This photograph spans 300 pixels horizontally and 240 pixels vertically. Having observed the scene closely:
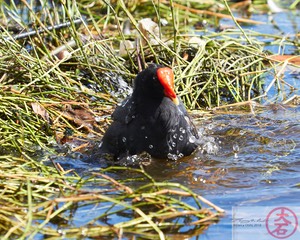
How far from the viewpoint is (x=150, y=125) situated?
5.14 metres

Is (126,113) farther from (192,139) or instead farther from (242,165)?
(242,165)

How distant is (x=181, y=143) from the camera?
5.23m

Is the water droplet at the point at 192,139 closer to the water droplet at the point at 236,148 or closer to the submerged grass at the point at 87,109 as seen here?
the water droplet at the point at 236,148

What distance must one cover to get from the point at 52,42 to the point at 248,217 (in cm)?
362

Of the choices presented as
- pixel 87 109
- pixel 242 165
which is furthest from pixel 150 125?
pixel 87 109

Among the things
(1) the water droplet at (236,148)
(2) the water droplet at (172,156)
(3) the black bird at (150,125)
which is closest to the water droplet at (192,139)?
(3) the black bird at (150,125)

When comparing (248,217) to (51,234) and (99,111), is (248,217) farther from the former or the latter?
(99,111)

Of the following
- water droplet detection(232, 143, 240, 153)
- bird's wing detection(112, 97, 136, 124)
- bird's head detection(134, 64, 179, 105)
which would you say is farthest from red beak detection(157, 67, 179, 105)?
water droplet detection(232, 143, 240, 153)

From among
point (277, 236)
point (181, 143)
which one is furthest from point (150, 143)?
point (277, 236)

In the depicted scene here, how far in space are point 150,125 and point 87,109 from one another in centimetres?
98

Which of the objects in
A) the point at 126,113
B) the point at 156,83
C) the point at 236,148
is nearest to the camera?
the point at 156,83

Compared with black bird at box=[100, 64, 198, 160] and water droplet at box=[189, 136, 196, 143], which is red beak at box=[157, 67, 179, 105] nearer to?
black bird at box=[100, 64, 198, 160]

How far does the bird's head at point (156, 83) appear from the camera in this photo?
16.2ft

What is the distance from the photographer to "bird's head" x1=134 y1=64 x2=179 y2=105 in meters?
4.93
